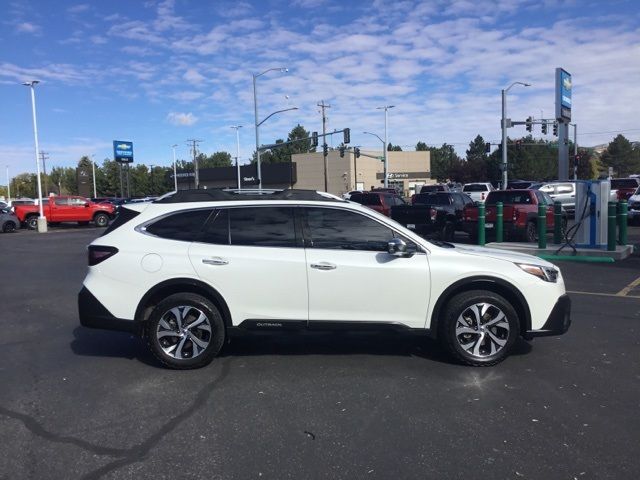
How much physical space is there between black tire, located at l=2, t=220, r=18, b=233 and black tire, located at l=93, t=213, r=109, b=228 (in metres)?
4.30

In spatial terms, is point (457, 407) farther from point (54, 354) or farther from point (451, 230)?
point (451, 230)

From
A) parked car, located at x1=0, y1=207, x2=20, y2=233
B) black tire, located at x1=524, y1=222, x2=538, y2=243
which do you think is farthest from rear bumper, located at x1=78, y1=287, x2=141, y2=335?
parked car, located at x1=0, y1=207, x2=20, y2=233

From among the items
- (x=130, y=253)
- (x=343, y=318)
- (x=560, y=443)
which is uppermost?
(x=130, y=253)

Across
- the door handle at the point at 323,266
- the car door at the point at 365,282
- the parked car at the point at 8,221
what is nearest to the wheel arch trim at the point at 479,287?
the car door at the point at 365,282

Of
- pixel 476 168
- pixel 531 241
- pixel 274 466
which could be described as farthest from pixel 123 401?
pixel 476 168

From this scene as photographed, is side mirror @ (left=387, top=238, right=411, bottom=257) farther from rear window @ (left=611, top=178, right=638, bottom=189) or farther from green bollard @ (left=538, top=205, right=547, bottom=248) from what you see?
rear window @ (left=611, top=178, right=638, bottom=189)

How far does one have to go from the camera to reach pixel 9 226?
2992cm

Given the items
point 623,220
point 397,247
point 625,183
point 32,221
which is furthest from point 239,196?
point 625,183

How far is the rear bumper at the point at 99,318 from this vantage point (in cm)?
546

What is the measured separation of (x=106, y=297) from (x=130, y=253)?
0.48m

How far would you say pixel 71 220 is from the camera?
32719mm

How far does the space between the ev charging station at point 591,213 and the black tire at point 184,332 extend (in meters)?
11.3

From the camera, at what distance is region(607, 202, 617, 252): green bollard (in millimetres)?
13133

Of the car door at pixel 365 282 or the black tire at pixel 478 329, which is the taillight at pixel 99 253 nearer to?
the car door at pixel 365 282
